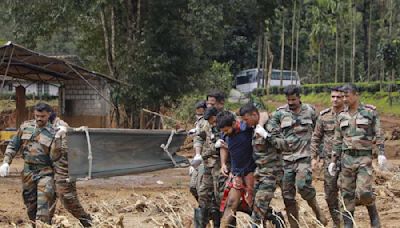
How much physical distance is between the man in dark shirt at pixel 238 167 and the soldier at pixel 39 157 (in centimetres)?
206

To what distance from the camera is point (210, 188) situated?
8547 millimetres

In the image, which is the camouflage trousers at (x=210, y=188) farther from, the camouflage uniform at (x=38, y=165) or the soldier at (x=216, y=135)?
the camouflage uniform at (x=38, y=165)

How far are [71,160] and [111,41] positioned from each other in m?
11.4

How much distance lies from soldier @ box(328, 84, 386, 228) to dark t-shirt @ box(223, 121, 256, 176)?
3.59 ft

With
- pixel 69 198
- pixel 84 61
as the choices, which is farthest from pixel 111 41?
pixel 69 198

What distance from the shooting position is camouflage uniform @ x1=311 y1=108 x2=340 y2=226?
27.7 feet

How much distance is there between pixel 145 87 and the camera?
68.3 feet

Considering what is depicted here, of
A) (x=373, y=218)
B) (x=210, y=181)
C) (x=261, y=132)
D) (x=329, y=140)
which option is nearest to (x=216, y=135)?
(x=210, y=181)

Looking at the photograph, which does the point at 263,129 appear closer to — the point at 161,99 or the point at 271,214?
the point at 271,214

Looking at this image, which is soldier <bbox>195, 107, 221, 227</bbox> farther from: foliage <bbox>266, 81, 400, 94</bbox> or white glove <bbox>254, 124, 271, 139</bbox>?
foliage <bbox>266, 81, 400, 94</bbox>

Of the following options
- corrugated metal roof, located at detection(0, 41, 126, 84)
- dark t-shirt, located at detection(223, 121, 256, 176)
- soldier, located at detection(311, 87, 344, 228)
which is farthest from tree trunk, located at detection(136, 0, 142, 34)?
dark t-shirt, located at detection(223, 121, 256, 176)

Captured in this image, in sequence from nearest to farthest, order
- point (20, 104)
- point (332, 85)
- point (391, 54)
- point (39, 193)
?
point (39, 193), point (20, 104), point (391, 54), point (332, 85)

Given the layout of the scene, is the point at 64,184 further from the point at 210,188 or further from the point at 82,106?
the point at 82,106

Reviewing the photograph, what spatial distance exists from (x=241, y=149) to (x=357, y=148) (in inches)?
52.0
